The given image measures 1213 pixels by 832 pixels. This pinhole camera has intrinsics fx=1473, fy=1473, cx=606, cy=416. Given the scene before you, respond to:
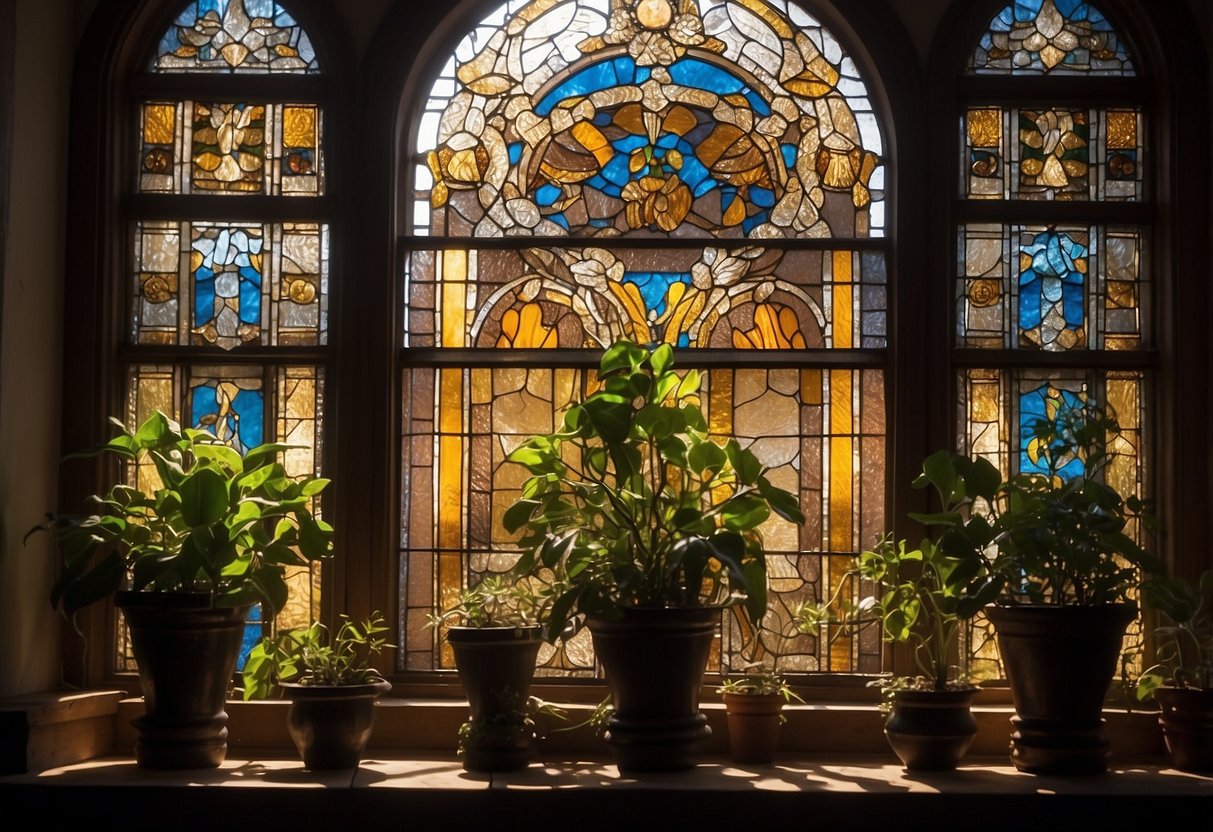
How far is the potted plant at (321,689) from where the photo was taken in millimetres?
3293

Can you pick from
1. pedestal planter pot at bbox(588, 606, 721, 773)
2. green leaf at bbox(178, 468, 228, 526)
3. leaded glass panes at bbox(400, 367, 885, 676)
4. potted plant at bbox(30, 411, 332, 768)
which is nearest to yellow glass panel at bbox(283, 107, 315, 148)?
leaded glass panes at bbox(400, 367, 885, 676)

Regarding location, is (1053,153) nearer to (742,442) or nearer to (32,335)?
(742,442)

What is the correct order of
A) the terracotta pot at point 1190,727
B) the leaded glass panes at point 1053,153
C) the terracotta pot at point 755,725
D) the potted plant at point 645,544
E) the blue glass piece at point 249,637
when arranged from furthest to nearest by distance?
the leaded glass panes at point 1053,153 < the blue glass piece at point 249,637 < the terracotta pot at point 755,725 < the terracotta pot at point 1190,727 < the potted plant at point 645,544

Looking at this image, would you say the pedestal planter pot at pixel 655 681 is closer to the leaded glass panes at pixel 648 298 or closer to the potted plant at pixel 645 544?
the potted plant at pixel 645 544

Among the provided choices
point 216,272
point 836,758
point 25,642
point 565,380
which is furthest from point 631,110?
point 25,642

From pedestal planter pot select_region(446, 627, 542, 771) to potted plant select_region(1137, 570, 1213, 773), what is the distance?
1.43 metres

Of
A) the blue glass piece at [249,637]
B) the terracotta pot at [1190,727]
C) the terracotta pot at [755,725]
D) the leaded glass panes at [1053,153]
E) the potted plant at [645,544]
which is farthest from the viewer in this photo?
the leaded glass panes at [1053,153]

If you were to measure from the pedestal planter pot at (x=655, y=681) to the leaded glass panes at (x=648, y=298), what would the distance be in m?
0.85

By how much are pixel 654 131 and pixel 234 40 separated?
3.71 ft

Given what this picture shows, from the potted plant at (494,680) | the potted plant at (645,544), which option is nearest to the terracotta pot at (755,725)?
the potted plant at (645,544)

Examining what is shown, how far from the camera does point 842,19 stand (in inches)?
151

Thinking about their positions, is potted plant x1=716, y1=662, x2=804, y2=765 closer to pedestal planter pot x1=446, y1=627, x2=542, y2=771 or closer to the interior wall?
pedestal planter pot x1=446, y1=627, x2=542, y2=771

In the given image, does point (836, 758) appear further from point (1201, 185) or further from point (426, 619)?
point (1201, 185)

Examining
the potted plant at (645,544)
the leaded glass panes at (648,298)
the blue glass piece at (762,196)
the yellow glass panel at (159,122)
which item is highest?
the yellow glass panel at (159,122)
